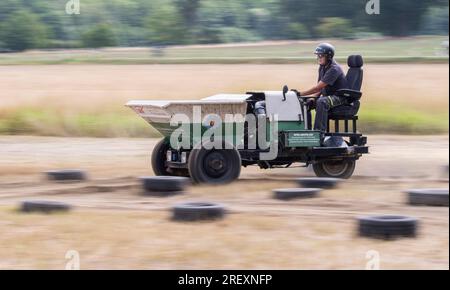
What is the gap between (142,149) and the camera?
56.5 feet

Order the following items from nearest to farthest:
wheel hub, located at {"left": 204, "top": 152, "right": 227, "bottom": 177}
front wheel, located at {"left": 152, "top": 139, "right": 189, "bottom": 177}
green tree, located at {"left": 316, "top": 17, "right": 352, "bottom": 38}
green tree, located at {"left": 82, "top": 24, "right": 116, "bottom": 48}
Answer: wheel hub, located at {"left": 204, "top": 152, "right": 227, "bottom": 177} → front wheel, located at {"left": 152, "top": 139, "right": 189, "bottom": 177} → green tree, located at {"left": 316, "top": 17, "right": 352, "bottom": 38} → green tree, located at {"left": 82, "top": 24, "right": 116, "bottom": 48}

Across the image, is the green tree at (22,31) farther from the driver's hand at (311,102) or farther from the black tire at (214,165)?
the black tire at (214,165)

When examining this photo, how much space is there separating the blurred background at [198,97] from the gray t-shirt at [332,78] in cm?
122

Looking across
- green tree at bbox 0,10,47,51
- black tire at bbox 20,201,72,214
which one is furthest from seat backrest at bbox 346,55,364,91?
green tree at bbox 0,10,47,51

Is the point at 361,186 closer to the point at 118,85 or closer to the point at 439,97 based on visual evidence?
the point at 439,97

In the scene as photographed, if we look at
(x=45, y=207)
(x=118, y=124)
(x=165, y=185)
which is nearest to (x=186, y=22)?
(x=118, y=124)

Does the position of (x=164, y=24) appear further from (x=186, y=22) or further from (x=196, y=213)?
(x=196, y=213)

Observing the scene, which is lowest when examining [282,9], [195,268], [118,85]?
[195,268]

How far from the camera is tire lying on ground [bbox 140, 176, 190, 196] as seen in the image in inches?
435

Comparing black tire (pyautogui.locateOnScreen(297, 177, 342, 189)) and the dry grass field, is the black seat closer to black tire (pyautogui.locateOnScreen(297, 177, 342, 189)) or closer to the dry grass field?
black tire (pyautogui.locateOnScreen(297, 177, 342, 189))

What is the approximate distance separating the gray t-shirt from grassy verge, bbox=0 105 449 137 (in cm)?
787

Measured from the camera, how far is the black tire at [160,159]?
12.2m

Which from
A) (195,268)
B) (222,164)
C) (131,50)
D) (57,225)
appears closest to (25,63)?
(131,50)

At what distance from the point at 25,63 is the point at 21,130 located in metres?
12.0
